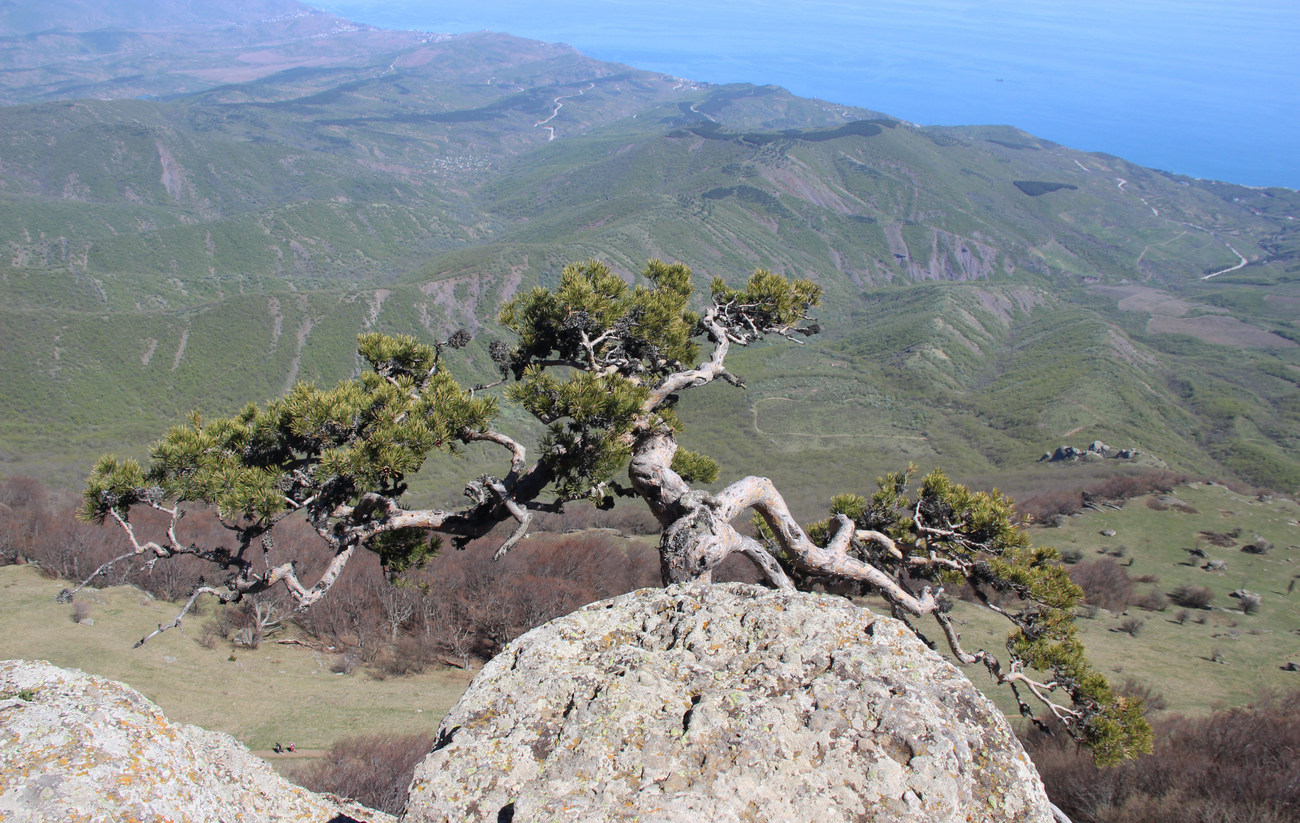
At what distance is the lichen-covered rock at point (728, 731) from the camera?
3.18 m

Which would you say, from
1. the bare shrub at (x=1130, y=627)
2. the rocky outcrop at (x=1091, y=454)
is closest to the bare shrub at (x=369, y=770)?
the bare shrub at (x=1130, y=627)

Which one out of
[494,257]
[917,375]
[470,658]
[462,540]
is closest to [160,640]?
[470,658]

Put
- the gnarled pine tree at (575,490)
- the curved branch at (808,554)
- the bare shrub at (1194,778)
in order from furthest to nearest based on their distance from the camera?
the bare shrub at (1194,778), the curved branch at (808,554), the gnarled pine tree at (575,490)

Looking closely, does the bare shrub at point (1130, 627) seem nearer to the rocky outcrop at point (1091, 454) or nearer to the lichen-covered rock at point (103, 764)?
the lichen-covered rock at point (103, 764)

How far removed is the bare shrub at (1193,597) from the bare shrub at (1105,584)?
1.31 m

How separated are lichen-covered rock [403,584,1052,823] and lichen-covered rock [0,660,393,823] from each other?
2.20 m

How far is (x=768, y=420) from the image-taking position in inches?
Result: 3374

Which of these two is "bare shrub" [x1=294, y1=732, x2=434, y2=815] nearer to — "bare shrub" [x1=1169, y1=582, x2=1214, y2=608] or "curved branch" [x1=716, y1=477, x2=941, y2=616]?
"curved branch" [x1=716, y1=477, x2=941, y2=616]

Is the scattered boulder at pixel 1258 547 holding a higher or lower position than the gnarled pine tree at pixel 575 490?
lower

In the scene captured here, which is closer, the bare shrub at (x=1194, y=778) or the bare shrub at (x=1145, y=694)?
the bare shrub at (x=1194, y=778)

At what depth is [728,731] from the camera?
3.43 m

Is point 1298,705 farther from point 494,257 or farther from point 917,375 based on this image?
point 494,257

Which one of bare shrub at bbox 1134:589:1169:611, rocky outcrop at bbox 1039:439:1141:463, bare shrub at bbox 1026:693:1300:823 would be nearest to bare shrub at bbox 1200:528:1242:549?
bare shrub at bbox 1134:589:1169:611

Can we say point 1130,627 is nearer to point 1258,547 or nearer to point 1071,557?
point 1071,557
